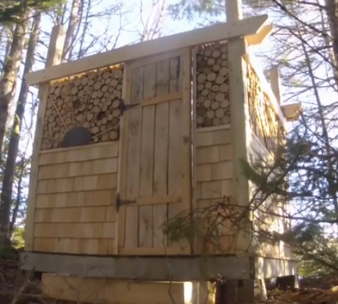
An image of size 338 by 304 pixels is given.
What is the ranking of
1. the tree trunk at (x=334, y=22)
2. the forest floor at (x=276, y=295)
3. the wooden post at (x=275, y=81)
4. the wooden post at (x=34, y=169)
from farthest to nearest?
the wooden post at (x=275, y=81)
the wooden post at (x=34, y=169)
the tree trunk at (x=334, y=22)
the forest floor at (x=276, y=295)

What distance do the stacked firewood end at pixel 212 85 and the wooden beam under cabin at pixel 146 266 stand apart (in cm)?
134

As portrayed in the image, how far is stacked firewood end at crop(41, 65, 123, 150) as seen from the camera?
4953 millimetres

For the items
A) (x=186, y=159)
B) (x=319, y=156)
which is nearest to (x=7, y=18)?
(x=186, y=159)

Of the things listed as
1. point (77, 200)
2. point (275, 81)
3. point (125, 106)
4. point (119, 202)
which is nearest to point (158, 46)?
point (125, 106)

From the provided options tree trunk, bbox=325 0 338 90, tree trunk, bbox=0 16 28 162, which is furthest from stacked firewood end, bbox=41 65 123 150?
tree trunk, bbox=325 0 338 90

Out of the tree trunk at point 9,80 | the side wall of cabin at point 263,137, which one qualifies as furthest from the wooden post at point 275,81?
the tree trunk at point 9,80

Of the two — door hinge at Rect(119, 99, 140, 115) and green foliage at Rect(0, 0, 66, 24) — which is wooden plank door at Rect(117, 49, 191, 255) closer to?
door hinge at Rect(119, 99, 140, 115)

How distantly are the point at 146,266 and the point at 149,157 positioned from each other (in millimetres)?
1102

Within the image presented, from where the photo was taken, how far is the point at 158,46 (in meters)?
4.77

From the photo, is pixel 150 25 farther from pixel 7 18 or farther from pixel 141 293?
pixel 141 293

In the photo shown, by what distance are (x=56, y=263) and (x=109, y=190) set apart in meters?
Answer: 1.04

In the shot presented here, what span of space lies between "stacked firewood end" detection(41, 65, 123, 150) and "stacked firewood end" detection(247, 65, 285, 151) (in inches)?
57.8

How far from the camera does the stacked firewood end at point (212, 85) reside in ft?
14.3

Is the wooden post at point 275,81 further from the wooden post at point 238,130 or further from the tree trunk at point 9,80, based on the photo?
the tree trunk at point 9,80
